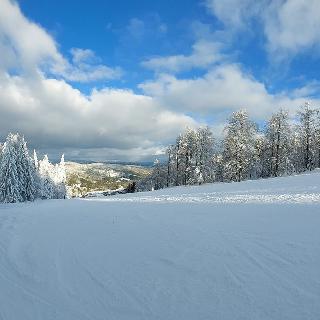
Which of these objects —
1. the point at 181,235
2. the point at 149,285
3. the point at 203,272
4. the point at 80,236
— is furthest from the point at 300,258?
the point at 80,236

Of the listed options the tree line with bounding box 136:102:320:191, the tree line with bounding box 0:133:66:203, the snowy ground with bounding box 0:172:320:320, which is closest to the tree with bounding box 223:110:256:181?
the tree line with bounding box 136:102:320:191

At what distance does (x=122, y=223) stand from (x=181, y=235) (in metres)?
4.54

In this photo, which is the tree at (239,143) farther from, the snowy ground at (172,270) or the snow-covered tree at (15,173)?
the snowy ground at (172,270)

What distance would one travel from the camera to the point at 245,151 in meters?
58.3

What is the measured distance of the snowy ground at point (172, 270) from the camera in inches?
292

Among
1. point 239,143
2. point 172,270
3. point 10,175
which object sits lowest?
point 172,270

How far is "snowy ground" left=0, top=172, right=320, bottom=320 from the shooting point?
24.4 feet

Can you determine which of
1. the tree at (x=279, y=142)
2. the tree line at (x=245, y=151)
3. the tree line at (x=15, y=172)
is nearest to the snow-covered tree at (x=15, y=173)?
the tree line at (x=15, y=172)

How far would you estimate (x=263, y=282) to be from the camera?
8.15 metres

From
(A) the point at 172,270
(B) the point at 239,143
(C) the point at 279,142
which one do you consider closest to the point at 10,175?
(B) the point at 239,143

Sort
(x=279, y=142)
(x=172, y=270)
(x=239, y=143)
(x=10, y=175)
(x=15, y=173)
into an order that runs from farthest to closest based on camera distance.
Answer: (x=279, y=142) → (x=239, y=143) → (x=15, y=173) → (x=10, y=175) → (x=172, y=270)

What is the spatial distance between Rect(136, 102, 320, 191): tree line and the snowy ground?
4435cm

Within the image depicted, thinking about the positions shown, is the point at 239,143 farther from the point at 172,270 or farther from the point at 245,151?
the point at 172,270

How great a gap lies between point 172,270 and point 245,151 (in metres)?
50.7
